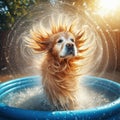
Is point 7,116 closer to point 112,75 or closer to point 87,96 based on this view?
point 87,96

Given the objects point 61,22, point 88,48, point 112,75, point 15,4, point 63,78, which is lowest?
point 112,75

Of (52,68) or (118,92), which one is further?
(118,92)

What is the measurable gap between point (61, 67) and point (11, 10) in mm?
6029

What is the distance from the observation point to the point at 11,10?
9664 millimetres

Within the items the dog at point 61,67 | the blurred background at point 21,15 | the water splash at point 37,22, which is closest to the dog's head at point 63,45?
the dog at point 61,67

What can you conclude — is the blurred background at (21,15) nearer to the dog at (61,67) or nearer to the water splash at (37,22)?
the water splash at (37,22)

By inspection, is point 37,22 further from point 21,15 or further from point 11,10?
point 11,10

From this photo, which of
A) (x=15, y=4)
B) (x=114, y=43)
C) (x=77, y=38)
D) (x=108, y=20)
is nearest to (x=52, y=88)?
(x=77, y=38)

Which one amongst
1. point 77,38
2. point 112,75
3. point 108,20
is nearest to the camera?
point 77,38

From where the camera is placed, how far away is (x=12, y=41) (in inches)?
433

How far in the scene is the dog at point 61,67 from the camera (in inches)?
160

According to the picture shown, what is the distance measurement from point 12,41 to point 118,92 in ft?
22.5

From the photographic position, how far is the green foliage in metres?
9.52

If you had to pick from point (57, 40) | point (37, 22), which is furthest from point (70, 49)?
point (37, 22)
